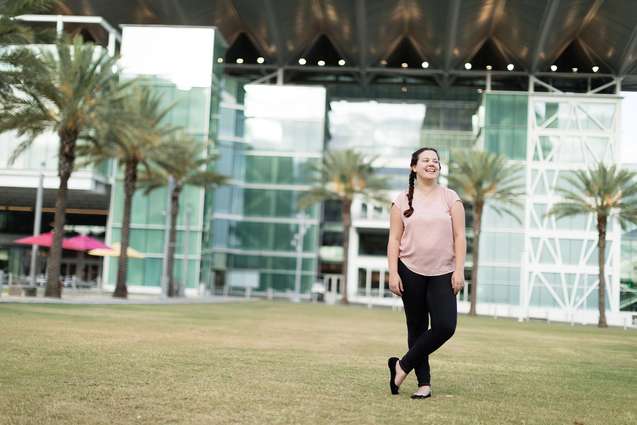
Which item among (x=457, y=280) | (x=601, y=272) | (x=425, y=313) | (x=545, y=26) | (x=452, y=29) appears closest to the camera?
(x=457, y=280)

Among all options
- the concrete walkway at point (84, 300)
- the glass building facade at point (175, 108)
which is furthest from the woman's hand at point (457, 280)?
the glass building facade at point (175, 108)

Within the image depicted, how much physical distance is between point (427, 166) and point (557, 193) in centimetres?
5687

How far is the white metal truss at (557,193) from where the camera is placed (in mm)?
60906

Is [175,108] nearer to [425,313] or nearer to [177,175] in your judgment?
[177,175]

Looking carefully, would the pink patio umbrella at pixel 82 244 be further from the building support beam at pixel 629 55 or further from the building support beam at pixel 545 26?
the building support beam at pixel 629 55

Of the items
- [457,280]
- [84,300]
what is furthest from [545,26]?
[457,280]

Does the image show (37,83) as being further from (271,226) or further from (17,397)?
(271,226)

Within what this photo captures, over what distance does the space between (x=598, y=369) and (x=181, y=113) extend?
4354 centimetres

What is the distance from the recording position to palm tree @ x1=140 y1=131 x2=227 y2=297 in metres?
42.0

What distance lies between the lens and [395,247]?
22.8ft

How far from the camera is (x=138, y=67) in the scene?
5281cm

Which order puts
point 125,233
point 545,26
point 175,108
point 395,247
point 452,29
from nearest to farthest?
point 395,247 → point 125,233 → point 175,108 → point 545,26 → point 452,29

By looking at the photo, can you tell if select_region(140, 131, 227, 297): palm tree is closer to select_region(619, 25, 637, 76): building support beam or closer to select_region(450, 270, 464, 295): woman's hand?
select_region(619, 25, 637, 76): building support beam

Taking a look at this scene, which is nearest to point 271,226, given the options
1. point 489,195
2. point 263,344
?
point 489,195
